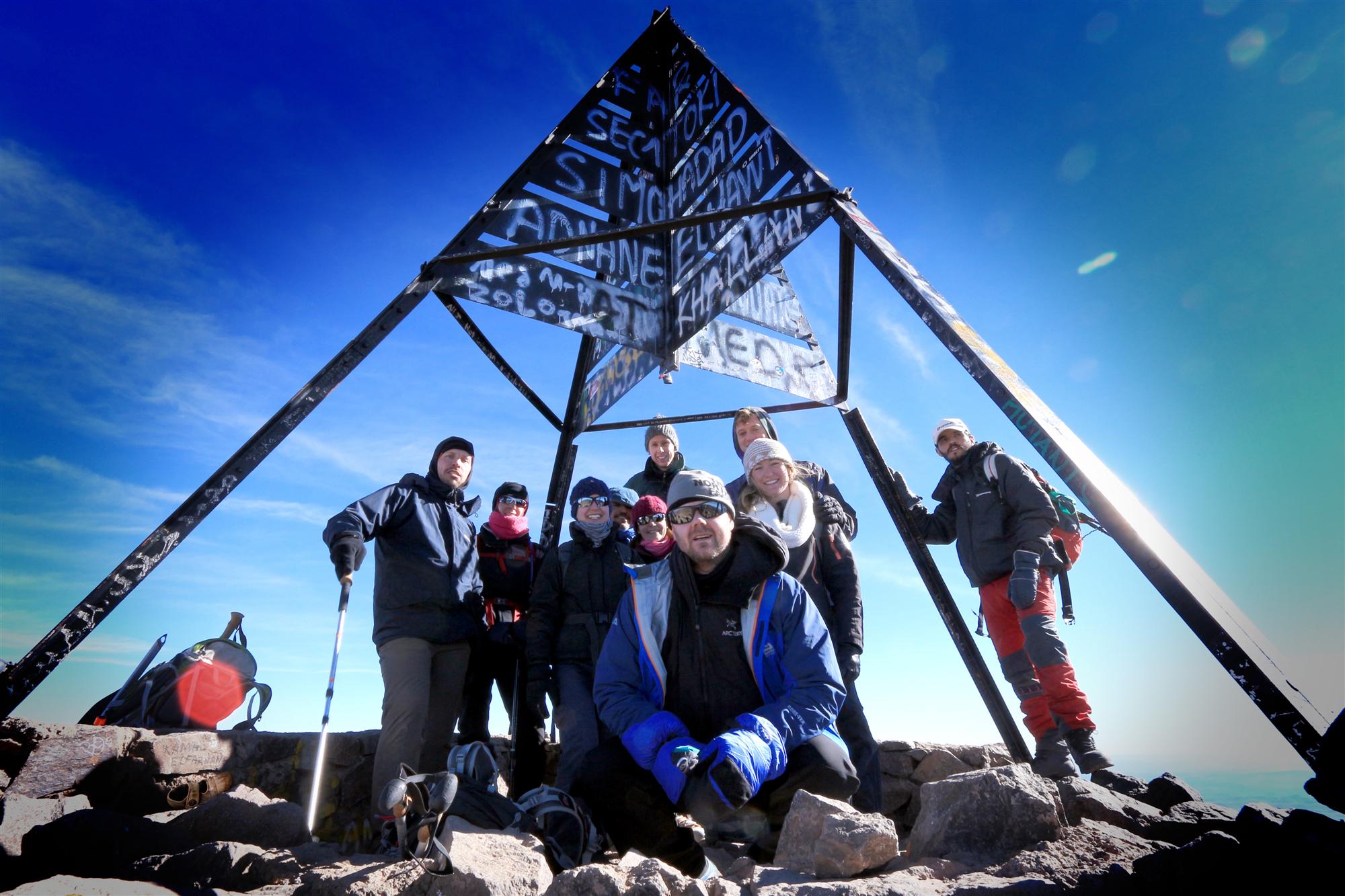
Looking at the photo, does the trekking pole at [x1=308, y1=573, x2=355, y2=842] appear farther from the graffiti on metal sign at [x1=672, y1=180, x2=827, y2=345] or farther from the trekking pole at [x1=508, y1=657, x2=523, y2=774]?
the graffiti on metal sign at [x1=672, y1=180, x2=827, y2=345]

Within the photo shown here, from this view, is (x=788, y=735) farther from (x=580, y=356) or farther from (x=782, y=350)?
(x=580, y=356)

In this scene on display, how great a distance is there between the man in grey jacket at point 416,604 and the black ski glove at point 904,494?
2.64m

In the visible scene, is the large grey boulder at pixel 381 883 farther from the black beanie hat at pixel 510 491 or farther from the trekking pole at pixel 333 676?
the black beanie hat at pixel 510 491

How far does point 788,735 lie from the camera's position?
94.0 inches

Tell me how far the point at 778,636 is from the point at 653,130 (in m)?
4.16

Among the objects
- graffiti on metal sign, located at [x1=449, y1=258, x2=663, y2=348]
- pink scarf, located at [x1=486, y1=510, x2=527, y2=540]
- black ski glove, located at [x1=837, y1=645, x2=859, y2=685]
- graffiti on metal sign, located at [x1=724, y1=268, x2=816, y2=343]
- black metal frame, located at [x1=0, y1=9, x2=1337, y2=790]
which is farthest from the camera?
graffiti on metal sign, located at [x1=724, y1=268, x2=816, y2=343]

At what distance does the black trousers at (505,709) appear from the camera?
3.94m

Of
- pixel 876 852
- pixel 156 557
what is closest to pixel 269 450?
pixel 156 557

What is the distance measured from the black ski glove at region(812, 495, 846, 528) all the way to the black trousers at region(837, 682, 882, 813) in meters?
0.91


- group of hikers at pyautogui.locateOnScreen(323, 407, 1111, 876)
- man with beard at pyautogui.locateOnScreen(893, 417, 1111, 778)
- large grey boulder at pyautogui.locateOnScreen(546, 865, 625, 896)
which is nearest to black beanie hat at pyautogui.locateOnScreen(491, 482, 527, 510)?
group of hikers at pyautogui.locateOnScreen(323, 407, 1111, 876)

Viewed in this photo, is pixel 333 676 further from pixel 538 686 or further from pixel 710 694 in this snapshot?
pixel 710 694

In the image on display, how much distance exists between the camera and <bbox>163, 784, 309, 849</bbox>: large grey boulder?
9.37 feet

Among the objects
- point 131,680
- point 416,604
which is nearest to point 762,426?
point 416,604

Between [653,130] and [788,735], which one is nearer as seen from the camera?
[788,735]
